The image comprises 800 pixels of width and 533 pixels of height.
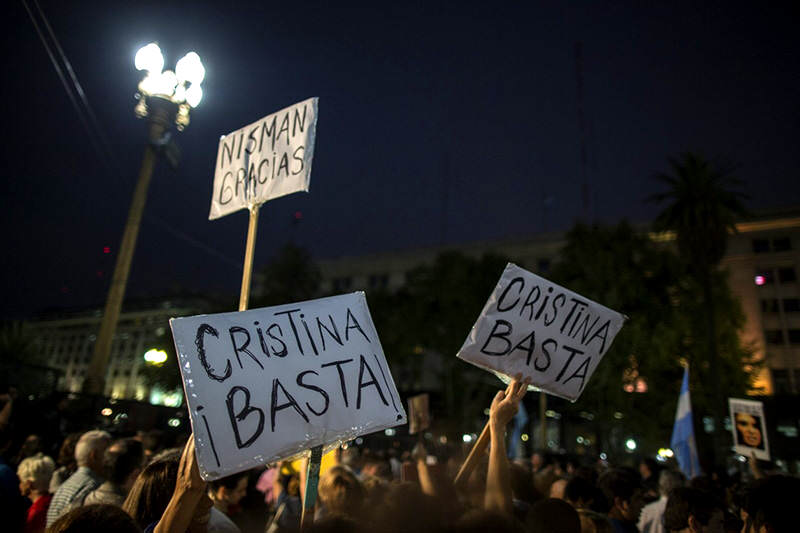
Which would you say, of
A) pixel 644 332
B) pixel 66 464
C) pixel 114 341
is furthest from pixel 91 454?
pixel 114 341

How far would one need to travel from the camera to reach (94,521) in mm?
1742

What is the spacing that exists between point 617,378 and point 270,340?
90.9 ft

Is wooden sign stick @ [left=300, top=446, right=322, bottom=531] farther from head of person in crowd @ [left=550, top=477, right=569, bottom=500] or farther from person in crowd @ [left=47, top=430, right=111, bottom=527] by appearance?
head of person in crowd @ [left=550, top=477, right=569, bottom=500]

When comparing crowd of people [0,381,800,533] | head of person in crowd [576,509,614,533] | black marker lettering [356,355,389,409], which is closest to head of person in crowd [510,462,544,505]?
crowd of people [0,381,800,533]

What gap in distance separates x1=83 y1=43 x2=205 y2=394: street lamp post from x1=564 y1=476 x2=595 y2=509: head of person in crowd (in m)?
9.61

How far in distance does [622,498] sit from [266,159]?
4.00 meters

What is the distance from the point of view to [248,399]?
8.06ft

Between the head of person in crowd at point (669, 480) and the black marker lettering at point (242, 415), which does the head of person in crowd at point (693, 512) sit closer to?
the head of person in crowd at point (669, 480)

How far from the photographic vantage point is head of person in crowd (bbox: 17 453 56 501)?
14.5 feet

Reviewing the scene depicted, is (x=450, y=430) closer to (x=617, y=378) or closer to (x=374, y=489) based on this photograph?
(x=617, y=378)

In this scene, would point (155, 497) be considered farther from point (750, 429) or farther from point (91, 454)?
point (750, 429)

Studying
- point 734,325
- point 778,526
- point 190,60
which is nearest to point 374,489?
point 778,526

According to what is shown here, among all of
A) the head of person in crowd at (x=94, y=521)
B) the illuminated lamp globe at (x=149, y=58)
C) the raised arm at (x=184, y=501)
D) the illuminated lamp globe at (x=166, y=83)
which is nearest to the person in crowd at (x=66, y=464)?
the raised arm at (x=184, y=501)

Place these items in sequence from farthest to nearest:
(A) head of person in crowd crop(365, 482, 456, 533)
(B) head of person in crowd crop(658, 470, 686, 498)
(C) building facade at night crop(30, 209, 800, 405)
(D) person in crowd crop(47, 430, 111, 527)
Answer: (C) building facade at night crop(30, 209, 800, 405)
(B) head of person in crowd crop(658, 470, 686, 498)
(D) person in crowd crop(47, 430, 111, 527)
(A) head of person in crowd crop(365, 482, 456, 533)
